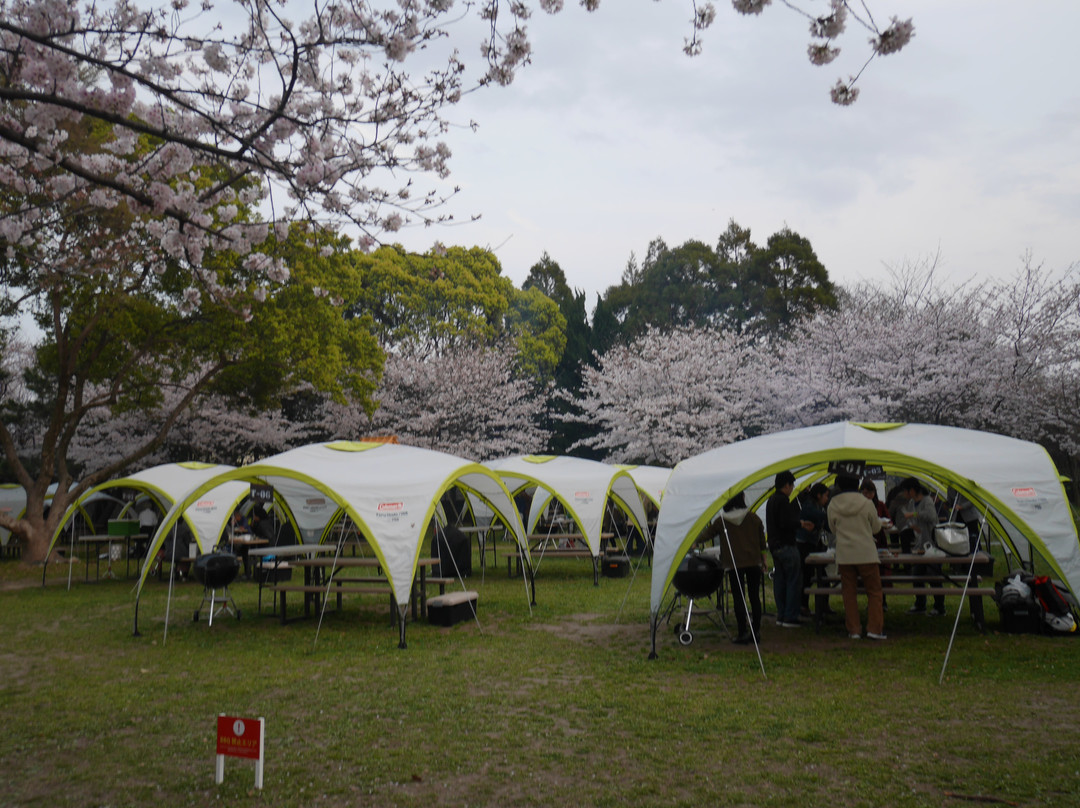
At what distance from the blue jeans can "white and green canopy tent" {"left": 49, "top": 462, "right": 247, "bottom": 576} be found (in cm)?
914

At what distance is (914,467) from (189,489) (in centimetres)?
1295

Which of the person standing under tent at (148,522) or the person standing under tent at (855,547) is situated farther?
the person standing under tent at (148,522)

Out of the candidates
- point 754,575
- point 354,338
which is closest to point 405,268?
point 354,338

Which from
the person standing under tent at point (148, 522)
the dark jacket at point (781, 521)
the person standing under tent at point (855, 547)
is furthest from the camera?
the person standing under tent at point (148, 522)

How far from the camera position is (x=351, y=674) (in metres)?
7.82

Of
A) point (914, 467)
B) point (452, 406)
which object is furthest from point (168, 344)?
point (914, 467)

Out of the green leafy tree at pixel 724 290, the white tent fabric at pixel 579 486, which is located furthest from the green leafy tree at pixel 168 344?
the green leafy tree at pixel 724 290

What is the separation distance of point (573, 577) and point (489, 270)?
908 inches

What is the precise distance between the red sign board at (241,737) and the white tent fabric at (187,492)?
9.86 metres

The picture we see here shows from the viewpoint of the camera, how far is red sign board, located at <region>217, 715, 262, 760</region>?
14.2ft

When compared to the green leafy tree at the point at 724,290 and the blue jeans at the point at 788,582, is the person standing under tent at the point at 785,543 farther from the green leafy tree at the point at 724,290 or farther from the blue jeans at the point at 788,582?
the green leafy tree at the point at 724,290

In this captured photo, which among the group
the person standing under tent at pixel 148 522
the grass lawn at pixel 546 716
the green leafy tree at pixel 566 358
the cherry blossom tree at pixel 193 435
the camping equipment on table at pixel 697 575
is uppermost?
the green leafy tree at pixel 566 358

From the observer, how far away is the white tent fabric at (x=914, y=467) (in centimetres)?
770

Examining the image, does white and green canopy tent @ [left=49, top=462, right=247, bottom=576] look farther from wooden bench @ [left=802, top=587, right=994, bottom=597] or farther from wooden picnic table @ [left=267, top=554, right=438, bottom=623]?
wooden bench @ [left=802, top=587, right=994, bottom=597]
